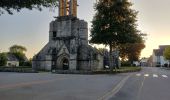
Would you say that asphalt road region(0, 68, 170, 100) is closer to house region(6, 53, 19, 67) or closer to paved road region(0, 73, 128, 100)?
paved road region(0, 73, 128, 100)

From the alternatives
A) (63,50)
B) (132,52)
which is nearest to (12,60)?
(132,52)

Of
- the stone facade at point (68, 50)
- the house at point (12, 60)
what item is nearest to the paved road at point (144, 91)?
the stone facade at point (68, 50)

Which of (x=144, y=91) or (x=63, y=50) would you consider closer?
(x=144, y=91)

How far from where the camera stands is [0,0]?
15891 mm

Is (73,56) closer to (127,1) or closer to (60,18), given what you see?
(60,18)

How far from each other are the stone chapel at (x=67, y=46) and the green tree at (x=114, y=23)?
9.90 m

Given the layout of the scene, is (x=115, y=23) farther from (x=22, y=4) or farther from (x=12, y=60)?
(x=12, y=60)

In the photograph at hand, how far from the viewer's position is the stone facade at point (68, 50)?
57.0 meters

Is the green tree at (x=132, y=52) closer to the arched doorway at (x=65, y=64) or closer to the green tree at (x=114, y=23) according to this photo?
the arched doorway at (x=65, y=64)

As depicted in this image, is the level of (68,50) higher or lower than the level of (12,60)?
higher

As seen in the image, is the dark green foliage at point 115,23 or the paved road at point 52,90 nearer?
the paved road at point 52,90

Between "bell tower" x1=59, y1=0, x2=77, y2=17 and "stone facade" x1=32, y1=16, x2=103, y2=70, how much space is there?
0.81 metres

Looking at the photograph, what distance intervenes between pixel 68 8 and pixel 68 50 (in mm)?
8617

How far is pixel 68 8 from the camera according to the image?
59.9 m
